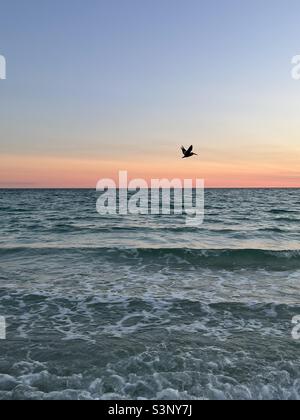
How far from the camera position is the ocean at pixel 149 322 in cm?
661

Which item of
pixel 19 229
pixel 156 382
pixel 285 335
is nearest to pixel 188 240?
pixel 19 229

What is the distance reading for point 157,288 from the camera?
12.5 m

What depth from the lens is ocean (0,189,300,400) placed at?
21.7ft

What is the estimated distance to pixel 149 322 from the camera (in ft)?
31.2
